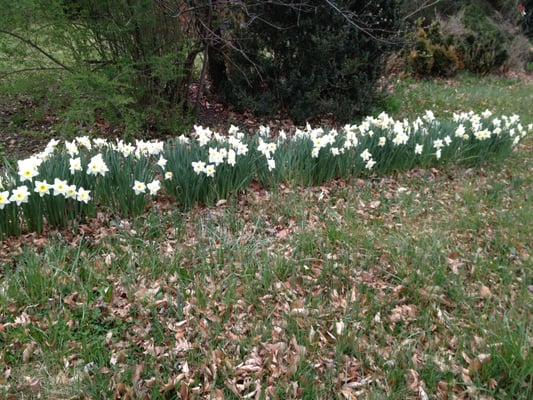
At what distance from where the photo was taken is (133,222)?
354 centimetres

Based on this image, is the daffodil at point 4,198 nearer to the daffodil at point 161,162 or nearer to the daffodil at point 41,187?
the daffodil at point 41,187

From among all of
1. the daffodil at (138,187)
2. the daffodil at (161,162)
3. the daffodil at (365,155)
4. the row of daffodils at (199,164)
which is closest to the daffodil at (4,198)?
the row of daffodils at (199,164)

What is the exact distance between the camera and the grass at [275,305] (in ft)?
7.13

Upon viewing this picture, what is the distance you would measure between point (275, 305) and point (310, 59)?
4836mm

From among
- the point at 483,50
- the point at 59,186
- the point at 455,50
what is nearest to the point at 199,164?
the point at 59,186

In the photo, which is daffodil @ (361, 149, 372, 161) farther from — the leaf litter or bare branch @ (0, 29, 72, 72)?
bare branch @ (0, 29, 72, 72)

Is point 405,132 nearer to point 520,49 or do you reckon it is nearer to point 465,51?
point 465,51

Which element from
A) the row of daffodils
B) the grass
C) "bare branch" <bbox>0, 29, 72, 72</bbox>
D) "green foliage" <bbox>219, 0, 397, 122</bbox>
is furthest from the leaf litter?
"green foliage" <bbox>219, 0, 397, 122</bbox>

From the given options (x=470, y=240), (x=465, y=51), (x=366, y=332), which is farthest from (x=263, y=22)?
(x=465, y=51)

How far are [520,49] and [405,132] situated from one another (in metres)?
11.5

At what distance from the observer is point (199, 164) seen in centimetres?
372

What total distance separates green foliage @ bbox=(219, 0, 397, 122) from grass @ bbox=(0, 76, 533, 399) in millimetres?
3211

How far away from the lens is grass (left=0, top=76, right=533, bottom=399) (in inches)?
85.6

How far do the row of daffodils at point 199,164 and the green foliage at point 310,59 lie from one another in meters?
1.80
